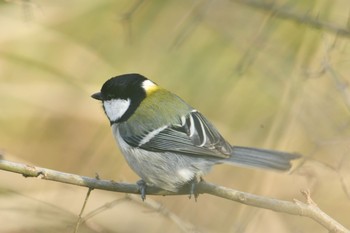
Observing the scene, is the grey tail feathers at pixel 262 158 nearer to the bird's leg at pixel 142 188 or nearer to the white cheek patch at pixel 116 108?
the bird's leg at pixel 142 188

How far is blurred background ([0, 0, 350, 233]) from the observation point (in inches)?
126

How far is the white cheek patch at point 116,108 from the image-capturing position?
3.08 meters

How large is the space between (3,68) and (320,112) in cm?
A: 179

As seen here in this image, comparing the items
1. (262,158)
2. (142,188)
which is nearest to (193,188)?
(142,188)

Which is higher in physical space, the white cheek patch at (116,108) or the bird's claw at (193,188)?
the white cheek patch at (116,108)

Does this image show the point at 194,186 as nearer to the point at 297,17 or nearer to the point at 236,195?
the point at 236,195

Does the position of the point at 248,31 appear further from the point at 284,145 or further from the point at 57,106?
the point at 57,106

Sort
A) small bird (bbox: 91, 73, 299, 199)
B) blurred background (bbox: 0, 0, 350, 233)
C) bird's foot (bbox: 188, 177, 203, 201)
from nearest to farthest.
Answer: bird's foot (bbox: 188, 177, 203, 201) → small bird (bbox: 91, 73, 299, 199) → blurred background (bbox: 0, 0, 350, 233)

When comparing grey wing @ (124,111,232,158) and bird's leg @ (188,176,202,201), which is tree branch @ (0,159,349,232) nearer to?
bird's leg @ (188,176,202,201)

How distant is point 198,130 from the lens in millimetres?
2875

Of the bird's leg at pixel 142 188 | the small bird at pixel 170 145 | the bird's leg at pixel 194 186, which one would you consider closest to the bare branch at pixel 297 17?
the small bird at pixel 170 145

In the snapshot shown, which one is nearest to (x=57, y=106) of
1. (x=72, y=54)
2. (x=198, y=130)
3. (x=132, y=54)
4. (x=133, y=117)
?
(x=72, y=54)

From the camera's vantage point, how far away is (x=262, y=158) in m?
2.82

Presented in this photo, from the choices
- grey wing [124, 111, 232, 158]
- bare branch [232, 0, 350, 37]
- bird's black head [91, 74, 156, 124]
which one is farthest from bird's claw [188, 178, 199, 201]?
bare branch [232, 0, 350, 37]
